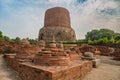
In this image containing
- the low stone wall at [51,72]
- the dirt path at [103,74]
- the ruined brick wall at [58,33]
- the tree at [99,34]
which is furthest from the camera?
the tree at [99,34]

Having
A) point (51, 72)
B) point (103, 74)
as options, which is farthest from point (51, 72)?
point (103, 74)

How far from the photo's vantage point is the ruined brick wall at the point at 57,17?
23.6 meters

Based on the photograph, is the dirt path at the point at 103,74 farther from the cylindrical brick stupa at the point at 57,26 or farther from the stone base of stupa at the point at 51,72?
the cylindrical brick stupa at the point at 57,26

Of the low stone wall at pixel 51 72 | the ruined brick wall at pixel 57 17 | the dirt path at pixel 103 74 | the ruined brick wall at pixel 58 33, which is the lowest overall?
the dirt path at pixel 103 74

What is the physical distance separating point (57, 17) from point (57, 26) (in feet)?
5.47

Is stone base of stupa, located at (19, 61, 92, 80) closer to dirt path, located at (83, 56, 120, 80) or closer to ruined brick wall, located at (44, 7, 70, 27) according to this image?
dirt path, located at (83, 56, 120, 80)

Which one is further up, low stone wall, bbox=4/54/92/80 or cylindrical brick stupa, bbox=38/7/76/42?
cylindrical brick stupa, bbox=38/7/76/42

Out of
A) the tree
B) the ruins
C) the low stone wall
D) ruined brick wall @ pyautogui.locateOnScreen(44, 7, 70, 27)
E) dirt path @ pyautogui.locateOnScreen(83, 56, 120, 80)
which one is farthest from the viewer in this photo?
the tree

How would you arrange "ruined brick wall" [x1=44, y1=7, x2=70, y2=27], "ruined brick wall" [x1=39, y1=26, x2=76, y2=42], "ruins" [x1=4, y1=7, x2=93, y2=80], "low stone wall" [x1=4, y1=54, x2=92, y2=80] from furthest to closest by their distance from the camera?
"ruined brick wall" [x1=44, y1=7, x2=70, y2=27], "ruined brick wall" [x1=39, y1=26, x2=76, y2=42], "ruins" [x1=4, y1=7, x2=93, y2=80], "low stone wall" [x1=4, y1=54, x2=92, y2=80]

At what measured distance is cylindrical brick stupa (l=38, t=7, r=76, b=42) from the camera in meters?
22.9

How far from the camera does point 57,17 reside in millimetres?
23625

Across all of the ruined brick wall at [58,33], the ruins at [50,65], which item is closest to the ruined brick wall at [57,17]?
the ruined brick wall at [58,33]

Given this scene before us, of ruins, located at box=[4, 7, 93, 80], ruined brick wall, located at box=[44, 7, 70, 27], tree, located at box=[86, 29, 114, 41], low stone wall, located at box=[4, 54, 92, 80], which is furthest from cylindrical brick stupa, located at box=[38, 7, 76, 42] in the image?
low stone wall, located at box=[4, 54, 92, 80]

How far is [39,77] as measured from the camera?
10.7 feet
